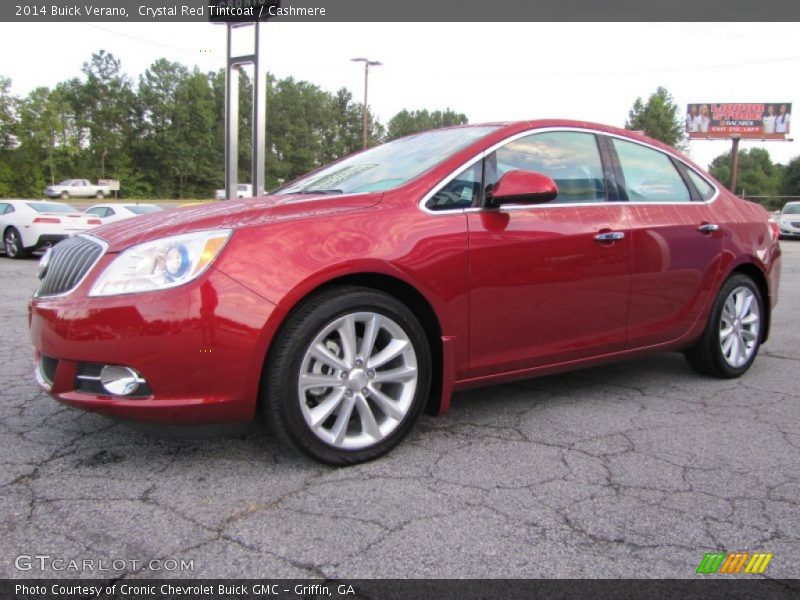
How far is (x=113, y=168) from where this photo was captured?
236 feet

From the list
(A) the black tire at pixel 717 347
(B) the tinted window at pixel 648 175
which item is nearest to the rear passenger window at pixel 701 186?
(B) the tinted window at pixel 648 175

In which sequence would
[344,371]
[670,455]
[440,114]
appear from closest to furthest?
[344,371] < [670,455] < [440,114]

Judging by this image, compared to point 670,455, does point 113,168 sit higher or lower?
higher

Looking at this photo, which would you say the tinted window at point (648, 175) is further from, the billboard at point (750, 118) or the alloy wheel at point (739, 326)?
the billboard at point (750, 118)

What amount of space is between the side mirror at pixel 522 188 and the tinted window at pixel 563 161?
0.21 m

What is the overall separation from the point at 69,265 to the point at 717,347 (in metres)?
3.65

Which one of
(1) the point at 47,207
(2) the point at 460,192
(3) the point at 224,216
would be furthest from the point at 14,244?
(2) the point at 460,192

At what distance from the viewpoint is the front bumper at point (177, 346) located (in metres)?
2.54

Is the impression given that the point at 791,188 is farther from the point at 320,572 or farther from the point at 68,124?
the point at 320,572

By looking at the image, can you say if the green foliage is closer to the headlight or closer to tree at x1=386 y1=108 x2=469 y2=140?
tree at x1=386 y1=108 x2=469 y2=140

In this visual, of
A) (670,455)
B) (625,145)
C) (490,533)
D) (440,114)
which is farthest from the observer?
(440,114)

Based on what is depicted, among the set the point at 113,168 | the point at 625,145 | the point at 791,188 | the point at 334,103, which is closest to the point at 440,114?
the point at 334,103

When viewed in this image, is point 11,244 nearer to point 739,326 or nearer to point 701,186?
point 701,186

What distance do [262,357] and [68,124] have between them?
74.6 m
